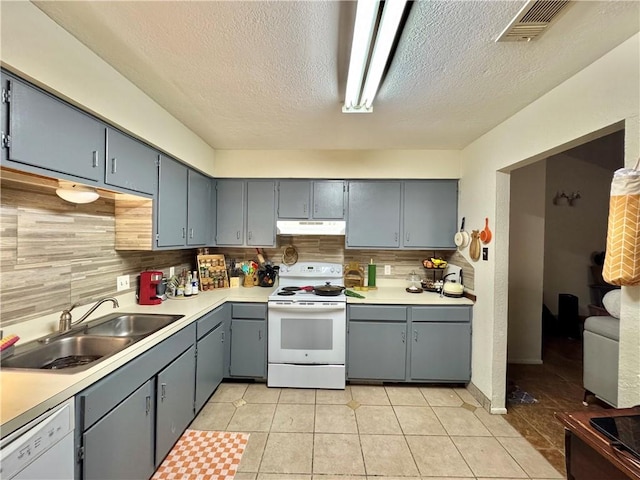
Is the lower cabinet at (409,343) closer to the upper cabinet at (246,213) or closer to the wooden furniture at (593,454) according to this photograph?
the upper cabinet at (246,213)

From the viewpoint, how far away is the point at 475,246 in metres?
2.57

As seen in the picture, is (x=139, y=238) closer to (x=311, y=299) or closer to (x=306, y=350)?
(x=311, y=299)

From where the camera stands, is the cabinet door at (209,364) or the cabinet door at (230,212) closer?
the cabinet door at (209,364)

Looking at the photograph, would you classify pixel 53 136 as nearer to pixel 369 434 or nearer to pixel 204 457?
pixel 204 457

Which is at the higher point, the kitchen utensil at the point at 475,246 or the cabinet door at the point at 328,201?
the cabinet door at the point at 328,201

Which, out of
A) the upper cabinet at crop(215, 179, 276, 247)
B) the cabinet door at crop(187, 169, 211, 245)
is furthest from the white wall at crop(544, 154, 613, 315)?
the cabinet door at crop(187, 169, 211, 245)

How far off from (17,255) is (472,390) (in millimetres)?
3554

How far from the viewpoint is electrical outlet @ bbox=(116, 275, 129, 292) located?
2.11 meters

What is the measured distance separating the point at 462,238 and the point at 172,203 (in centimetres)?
279

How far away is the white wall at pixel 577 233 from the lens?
460 centimetres

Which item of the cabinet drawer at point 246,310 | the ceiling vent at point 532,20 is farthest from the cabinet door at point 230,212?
the ceiling vent at point 532,20

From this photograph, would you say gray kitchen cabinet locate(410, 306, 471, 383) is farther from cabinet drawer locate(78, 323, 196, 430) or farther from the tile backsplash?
the tile backsplash

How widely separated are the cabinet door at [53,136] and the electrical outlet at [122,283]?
919 mm

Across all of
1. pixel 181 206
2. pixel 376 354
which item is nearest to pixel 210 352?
pixel 181 206
